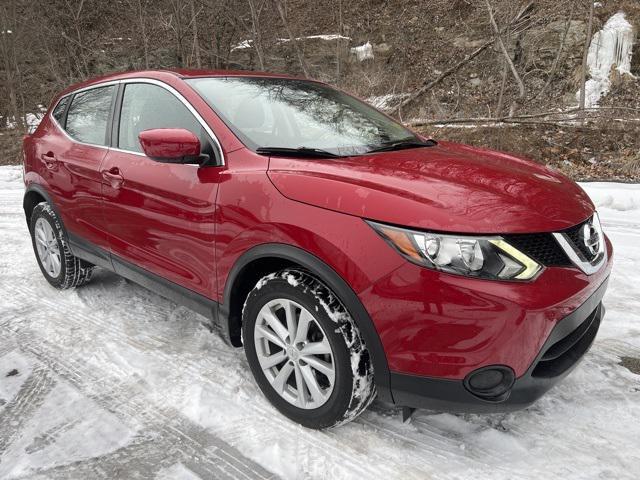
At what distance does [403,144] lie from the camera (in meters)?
2.74

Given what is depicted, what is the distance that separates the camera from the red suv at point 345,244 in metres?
1.72

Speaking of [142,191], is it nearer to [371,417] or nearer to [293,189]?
[293,189]

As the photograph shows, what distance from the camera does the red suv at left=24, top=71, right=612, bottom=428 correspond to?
1.72 m

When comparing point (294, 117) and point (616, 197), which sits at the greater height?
point (294, 117)

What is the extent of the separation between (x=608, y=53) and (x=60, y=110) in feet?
51.5

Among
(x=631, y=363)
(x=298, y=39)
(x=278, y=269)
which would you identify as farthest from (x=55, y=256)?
(x=298, y=39)

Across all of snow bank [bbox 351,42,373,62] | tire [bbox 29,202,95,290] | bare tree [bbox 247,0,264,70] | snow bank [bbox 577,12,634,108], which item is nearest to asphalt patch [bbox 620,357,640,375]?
tire [bbox 29,202,95,290]

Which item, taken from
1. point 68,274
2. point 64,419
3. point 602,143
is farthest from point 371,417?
point 602,143

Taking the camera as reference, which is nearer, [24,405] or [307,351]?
[307,351]

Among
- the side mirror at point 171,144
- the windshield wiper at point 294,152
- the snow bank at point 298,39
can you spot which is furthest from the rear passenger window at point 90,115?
the snow bank at point 298,39

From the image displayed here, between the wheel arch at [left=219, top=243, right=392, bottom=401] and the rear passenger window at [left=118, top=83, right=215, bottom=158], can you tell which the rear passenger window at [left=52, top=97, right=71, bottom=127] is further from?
the wheel arch at [left=219, top=243, right=392, bottom=401]

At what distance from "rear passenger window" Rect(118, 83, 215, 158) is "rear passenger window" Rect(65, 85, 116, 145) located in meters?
0.23

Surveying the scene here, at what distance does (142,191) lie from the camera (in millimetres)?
2746

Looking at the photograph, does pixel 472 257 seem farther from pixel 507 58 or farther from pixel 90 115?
pixel 507 58
